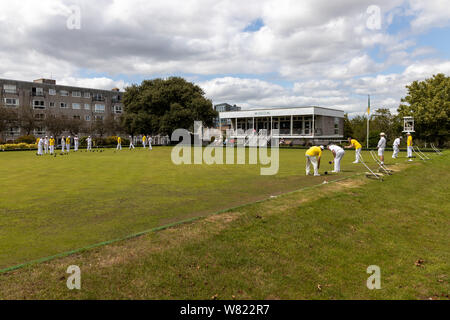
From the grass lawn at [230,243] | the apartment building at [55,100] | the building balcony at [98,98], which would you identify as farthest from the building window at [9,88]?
the grass lawn at [230,243]

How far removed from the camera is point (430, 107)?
40.9 m

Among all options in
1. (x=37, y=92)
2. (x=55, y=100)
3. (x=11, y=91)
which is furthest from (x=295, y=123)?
(x=11, y=91)

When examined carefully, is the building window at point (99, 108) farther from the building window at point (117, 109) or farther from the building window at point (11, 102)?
the building window at point (11, 102)

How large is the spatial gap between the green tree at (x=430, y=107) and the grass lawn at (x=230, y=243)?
117ft

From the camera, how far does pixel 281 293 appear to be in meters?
4.57

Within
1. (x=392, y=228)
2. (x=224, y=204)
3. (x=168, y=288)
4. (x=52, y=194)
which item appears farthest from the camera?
(x=52, y=194)

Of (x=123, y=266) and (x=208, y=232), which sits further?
(x=208, y=232)

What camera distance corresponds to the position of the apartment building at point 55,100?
7031 centimetres

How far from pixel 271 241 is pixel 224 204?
2867 millimetres

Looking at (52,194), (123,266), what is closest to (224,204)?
(123,266)

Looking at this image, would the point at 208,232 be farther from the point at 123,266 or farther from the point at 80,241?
the point at 80,241

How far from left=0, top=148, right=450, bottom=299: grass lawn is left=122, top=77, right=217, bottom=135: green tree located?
1799 inches

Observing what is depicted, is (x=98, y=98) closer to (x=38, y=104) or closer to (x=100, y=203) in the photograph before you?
(x=38, y=104)

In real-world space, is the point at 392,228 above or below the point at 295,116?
below
